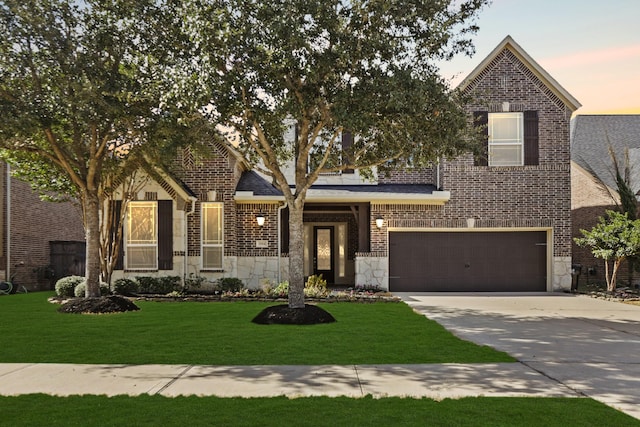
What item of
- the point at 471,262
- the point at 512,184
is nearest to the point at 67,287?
the point at 471,262

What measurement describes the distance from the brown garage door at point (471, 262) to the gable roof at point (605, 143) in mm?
4493

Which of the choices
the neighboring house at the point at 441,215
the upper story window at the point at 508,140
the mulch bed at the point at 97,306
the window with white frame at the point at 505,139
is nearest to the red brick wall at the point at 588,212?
the neighboring house at the point at 441,215

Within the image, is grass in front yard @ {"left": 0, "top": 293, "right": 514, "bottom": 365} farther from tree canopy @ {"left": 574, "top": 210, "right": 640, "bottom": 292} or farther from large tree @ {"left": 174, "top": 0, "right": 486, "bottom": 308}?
tree canopy @ {"left": 574, "top": 210, "right": 640, "bottom": 292}

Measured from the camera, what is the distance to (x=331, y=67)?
1180 centimetres

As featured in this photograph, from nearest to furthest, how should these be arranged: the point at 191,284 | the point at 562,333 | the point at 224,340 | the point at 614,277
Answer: the point at 224,340 < the point at 562,333 < the point at 614,277 < the point at 191,284

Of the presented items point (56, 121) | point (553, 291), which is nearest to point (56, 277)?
point (56, 121)

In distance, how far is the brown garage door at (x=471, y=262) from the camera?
68.9 feet

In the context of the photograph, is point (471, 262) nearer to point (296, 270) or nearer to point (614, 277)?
point (614, 277)

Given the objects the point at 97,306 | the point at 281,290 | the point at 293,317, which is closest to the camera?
the point at 293,317

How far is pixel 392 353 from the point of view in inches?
359

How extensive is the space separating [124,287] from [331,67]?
10700 millimetres

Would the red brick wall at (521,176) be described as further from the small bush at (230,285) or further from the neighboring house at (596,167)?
the small bush at (230,285)

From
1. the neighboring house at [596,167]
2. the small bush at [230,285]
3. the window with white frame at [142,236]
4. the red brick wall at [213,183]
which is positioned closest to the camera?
the small bush at [230,285]

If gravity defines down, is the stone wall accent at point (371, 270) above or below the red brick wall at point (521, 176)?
below
